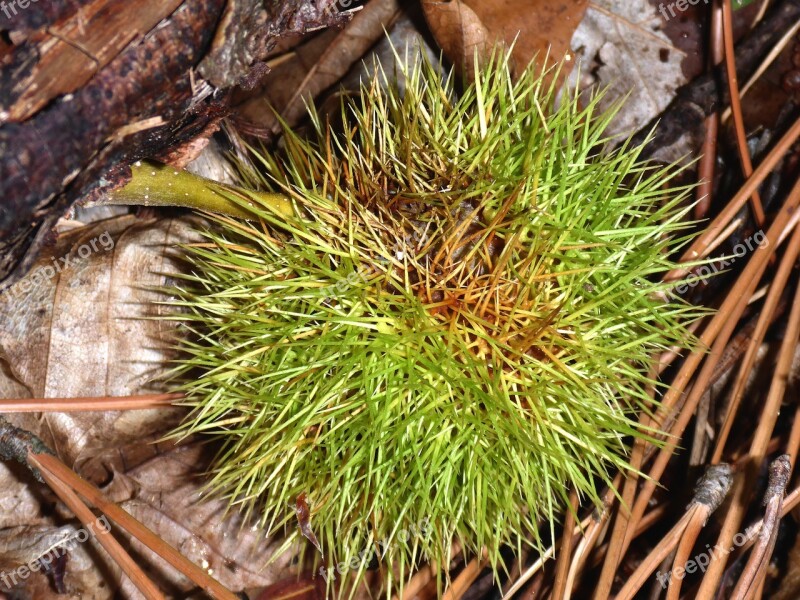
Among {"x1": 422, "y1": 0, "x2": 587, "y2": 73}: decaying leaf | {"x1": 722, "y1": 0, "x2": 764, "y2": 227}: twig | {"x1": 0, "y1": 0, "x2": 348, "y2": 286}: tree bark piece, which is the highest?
{"x1": 0, "y1": 0, "x2": 348, "y2": 286}: tree bark piece

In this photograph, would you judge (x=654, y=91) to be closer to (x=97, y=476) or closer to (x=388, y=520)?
(x=388, y=520)

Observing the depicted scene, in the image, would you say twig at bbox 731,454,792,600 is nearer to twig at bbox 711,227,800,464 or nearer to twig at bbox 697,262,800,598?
twig at bbox 697,262,800,598

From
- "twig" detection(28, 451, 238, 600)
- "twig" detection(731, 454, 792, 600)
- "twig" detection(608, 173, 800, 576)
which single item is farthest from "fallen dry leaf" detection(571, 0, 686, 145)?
"twig" detection(28, 451, 238, 600)

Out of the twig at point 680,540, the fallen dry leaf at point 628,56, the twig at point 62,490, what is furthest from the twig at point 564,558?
the fallen dry leaf at point 628,56

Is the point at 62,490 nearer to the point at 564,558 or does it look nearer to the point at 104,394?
the point at 104,394

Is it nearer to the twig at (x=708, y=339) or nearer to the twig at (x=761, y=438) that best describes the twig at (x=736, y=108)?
the twig at (x=708, y=339)

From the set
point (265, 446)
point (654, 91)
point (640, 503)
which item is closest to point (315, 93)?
point (654, 91)
